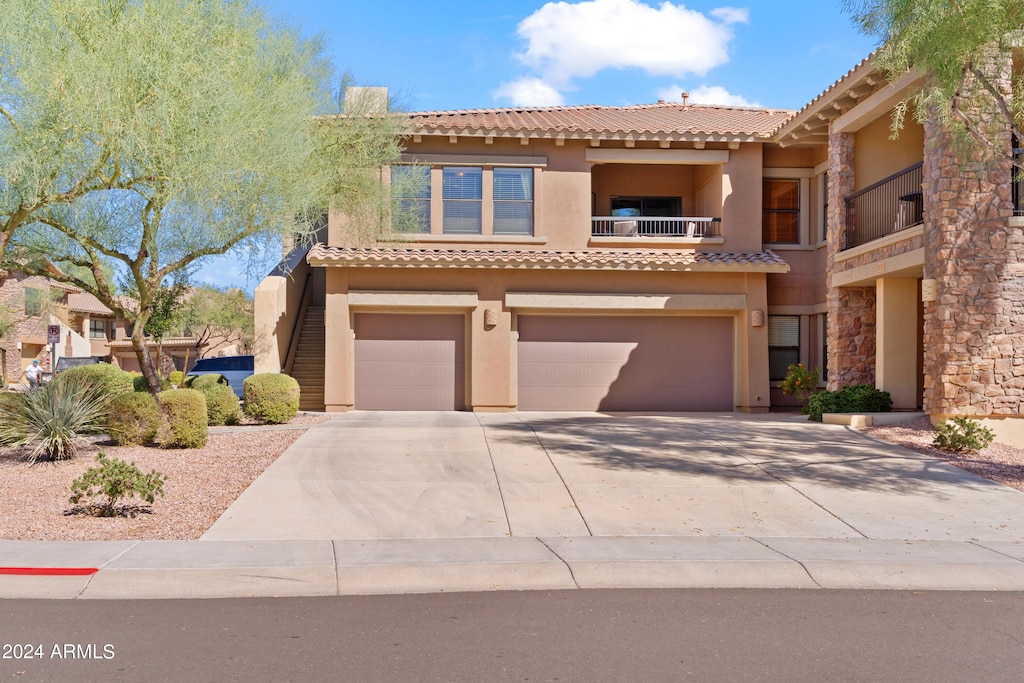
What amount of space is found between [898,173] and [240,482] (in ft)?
43.4

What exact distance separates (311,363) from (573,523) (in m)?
13.7

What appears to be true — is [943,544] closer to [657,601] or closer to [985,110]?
[657,601]

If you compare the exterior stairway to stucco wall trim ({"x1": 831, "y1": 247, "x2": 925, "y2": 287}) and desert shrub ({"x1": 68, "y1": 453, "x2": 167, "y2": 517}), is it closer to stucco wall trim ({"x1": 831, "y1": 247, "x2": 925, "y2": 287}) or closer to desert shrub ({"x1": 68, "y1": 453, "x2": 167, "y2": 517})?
desert shrub ({"x1": 68, "y1": 453, "x2": 167, "y2": 517})

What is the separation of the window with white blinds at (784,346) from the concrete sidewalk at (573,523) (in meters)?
7.10

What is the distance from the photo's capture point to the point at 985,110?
13344 millimetres

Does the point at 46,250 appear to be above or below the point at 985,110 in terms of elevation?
below

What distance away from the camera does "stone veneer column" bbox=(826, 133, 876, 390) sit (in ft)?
63.3

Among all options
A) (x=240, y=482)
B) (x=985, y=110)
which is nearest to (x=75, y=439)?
(x=240, y=482)

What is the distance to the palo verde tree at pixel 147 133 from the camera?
35.4 ft

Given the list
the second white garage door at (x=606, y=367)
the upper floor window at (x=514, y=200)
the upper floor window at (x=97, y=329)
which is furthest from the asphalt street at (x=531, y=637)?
the upper floor window at (x=97, y=329)

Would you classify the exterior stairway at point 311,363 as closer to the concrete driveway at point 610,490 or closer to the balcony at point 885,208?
the concrete driveway at point 610,490

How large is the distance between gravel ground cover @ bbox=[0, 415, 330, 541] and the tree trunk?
1.43 m

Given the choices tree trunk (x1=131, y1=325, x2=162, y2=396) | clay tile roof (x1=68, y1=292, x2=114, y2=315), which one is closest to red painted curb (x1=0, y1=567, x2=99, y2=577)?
tree trunk (x1=131, y1=325, x2=162, y2=396)

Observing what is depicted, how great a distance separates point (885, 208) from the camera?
1852 cm
